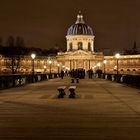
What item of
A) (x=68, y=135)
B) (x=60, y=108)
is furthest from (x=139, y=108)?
(x=68, y=135)

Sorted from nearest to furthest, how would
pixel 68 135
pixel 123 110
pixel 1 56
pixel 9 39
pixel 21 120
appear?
pixel 68 135, pixel 21 120, pixel 123 110, pixel 9 39, pixel 1 56

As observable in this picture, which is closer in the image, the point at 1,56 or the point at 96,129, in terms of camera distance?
the point at 96,129

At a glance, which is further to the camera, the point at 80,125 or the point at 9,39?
the point at 9,39

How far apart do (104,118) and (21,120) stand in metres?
2.90

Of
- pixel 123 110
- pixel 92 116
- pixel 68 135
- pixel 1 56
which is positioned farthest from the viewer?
pixel 1 56

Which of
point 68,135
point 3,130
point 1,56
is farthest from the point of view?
point 1,56

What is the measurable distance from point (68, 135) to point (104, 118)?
3849mm

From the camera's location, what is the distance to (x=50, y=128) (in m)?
13.8

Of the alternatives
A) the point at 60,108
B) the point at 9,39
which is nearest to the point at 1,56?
the point at 9,39

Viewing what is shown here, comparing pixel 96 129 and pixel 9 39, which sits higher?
pixel 9 39

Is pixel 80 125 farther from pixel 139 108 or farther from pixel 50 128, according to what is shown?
pixel 139 108

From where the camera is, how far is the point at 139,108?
19.9m

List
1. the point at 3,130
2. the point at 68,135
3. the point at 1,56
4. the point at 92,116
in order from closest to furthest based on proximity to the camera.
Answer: the point at 68,135 → the point at 3,130 → the point at 92,116 → the point at 1,56

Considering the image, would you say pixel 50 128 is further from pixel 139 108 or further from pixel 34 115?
pixel 139 108
